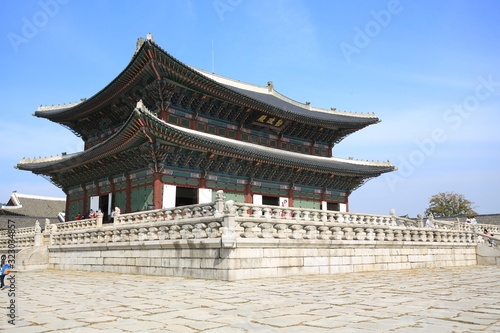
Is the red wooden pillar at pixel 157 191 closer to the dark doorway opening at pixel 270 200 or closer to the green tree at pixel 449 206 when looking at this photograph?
the dark doorway opening at pixel 270 200

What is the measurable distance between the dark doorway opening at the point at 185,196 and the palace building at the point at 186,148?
2.3 inches

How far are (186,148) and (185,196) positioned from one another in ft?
9.64

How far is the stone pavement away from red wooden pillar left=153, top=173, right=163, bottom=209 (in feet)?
35.4

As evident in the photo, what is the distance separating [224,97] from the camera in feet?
79.4

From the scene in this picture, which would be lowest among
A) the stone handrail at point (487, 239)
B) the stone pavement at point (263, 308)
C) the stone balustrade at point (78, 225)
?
the stone pavement at point (263, 308)

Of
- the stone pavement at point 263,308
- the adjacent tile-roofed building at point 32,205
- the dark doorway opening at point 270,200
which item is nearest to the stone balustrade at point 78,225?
the stone pavement at point 263,308

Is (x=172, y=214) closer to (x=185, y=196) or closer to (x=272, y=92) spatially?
(x=185, y=196)

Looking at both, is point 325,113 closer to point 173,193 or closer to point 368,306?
point 173,193

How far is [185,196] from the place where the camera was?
22875 millimetres

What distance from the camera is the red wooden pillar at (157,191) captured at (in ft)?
69.3

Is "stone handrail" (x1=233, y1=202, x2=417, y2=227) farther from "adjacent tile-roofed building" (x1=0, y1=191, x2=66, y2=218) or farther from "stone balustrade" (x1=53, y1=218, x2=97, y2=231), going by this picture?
"adjacent tile-roofed building" (x1=0, y1=191, x2=66, y2=218)

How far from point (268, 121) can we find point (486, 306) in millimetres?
22155

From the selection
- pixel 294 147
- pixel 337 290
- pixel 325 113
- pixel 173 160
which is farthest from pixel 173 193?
pixel 325 113

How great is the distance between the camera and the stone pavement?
18.0 feet
